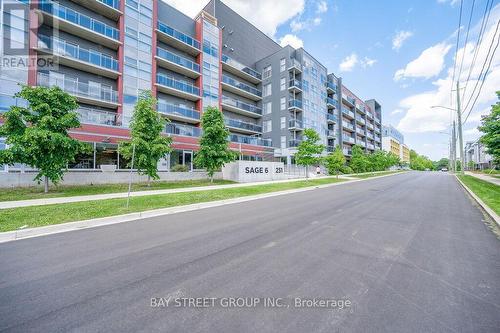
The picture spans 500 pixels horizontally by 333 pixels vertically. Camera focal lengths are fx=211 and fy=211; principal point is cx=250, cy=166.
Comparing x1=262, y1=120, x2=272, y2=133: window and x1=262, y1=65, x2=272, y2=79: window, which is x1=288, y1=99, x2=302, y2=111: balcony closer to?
x1=262, y1=120, x2=272, y2=133: window

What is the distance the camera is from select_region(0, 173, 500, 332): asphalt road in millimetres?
2490

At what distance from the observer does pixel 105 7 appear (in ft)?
71.4

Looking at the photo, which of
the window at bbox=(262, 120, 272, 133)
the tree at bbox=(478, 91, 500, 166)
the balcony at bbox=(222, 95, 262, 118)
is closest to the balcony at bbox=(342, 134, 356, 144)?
the window at bbox=(262, 120, 272, 133)

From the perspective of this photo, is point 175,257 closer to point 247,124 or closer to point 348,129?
point 247,124

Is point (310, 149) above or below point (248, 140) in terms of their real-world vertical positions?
below

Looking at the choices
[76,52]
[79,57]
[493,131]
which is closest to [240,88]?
[79,57]

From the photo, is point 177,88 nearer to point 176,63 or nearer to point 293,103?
point 176,63

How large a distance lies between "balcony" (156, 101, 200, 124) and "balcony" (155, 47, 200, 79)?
545 centimetres

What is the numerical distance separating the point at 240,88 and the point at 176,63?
12.5 meters

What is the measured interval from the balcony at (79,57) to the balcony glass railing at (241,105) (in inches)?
626

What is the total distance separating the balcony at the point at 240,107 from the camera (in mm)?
34425

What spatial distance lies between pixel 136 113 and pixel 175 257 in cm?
1567

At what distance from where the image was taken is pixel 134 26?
77.6 ft

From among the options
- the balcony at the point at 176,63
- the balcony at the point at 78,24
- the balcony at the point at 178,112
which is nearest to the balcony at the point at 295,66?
the balcony at the point at 176,63
